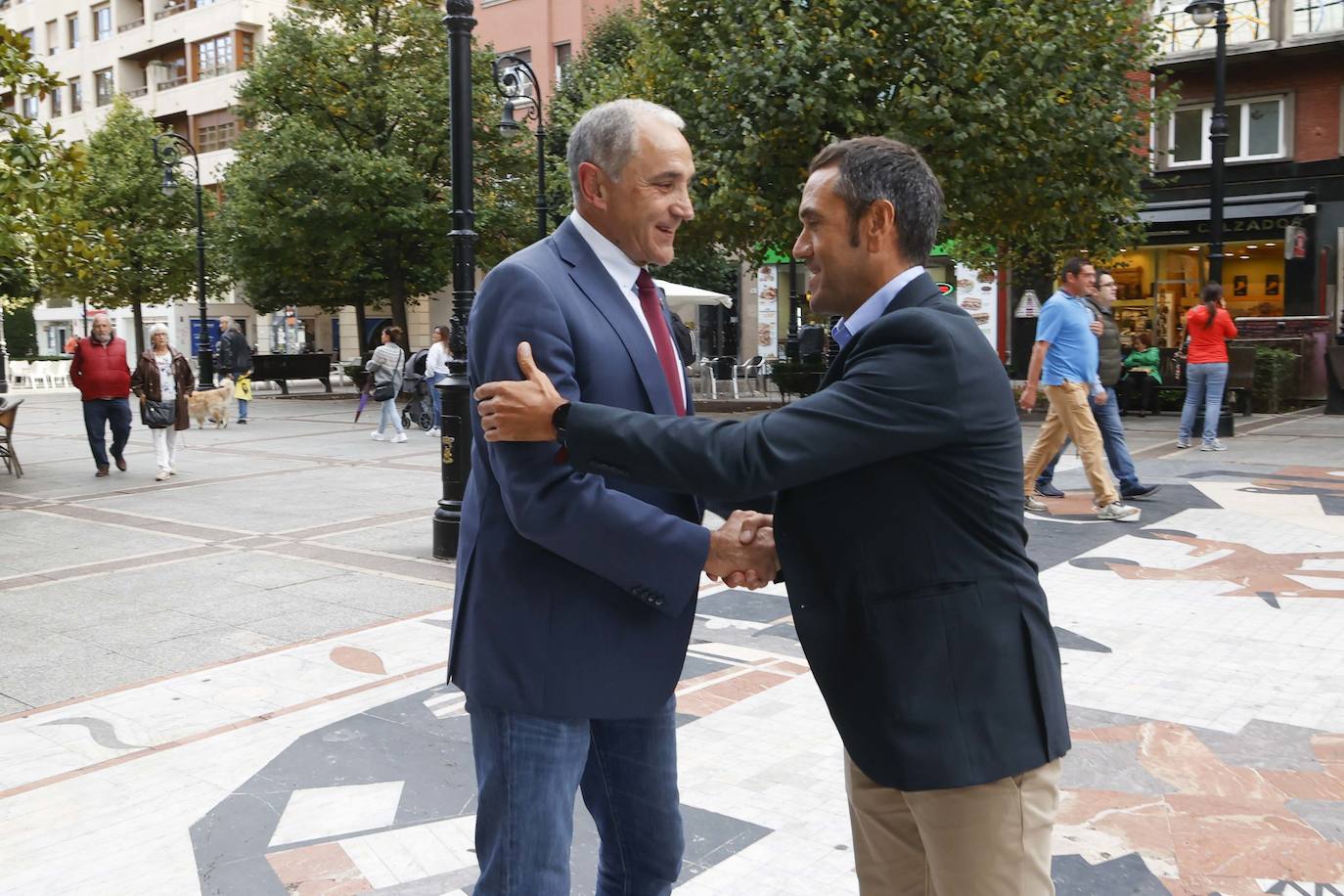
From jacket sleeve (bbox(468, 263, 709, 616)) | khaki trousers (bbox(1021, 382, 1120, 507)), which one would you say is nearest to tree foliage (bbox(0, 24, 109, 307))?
khaki trousers (bbox(1021, 382, 1120, 507))

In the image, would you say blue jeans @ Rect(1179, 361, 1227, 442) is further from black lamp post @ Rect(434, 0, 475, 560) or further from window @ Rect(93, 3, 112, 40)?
window @ Rect(93, 3, 112, 40)

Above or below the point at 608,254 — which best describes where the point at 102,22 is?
above

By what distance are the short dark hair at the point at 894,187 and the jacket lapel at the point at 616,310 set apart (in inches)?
18.3

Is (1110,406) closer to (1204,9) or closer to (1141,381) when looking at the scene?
(1204,9)

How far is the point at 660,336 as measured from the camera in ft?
7.86

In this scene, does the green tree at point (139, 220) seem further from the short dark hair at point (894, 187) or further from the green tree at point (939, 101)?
the short dark hair at point (894, 187)

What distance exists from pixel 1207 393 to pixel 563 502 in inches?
529

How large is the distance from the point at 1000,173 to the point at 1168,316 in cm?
1062

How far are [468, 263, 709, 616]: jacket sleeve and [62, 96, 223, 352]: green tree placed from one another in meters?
36.6

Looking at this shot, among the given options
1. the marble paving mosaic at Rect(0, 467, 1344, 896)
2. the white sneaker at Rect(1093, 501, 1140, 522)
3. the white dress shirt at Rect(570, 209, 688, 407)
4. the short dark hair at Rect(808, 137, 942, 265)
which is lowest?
the marble paving mosaic at Rect(0, 467, 1344, 896)

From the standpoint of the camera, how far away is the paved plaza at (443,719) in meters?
3.47

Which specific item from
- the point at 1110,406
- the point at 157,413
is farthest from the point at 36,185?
the point at 1110,406

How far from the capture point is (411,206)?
1040 inches

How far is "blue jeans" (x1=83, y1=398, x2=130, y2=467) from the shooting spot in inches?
550
